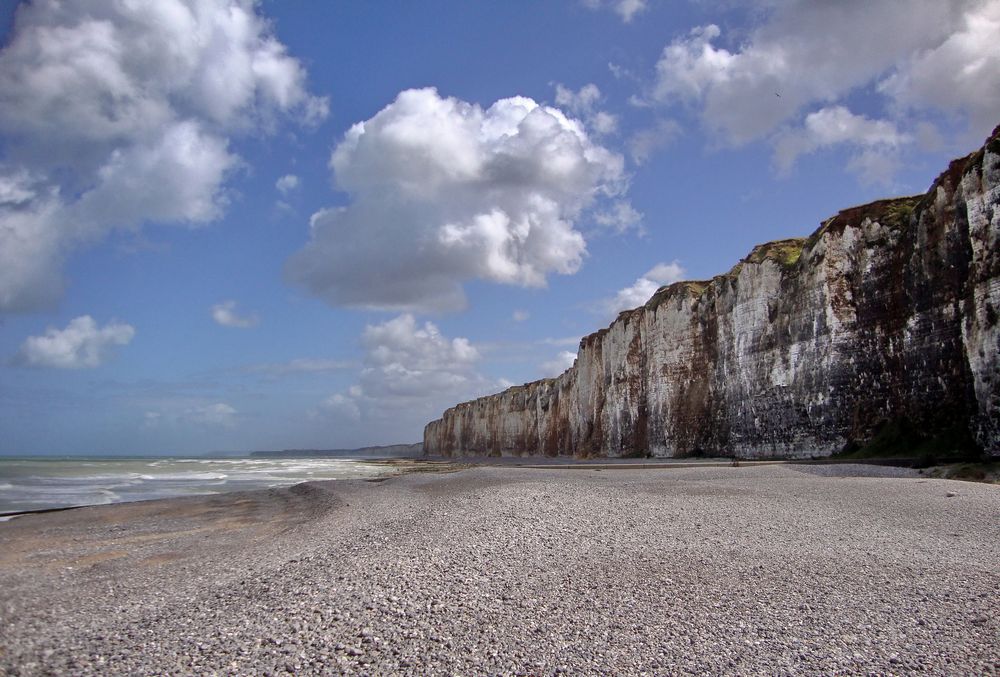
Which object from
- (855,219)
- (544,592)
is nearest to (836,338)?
(855,219)

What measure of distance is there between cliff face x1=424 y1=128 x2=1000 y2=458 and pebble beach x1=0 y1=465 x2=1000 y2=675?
932 cm

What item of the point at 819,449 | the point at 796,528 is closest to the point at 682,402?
Result: the point at 819,449

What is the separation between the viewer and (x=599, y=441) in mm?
43562

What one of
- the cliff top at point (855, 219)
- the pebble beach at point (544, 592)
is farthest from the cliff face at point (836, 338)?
the pebble beach at point (544, 592)

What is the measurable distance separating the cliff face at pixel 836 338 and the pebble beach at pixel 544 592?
30.6 ft

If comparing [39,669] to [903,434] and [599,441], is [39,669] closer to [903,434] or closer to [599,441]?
[903,434]

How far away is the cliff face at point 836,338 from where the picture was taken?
631 inches

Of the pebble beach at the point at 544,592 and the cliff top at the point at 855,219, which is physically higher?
the cliff top at the point at 855,219

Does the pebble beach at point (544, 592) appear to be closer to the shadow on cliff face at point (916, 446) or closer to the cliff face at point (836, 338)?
the shadow on cliff face at point (916, 446)

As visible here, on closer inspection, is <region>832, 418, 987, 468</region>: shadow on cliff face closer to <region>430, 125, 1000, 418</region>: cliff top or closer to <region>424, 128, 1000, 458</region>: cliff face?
<region>424, 128, 1000, 458</region>: cliff face

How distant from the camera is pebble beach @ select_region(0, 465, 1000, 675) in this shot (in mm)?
3721

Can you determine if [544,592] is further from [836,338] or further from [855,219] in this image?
[855,219]

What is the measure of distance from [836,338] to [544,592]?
832 inches

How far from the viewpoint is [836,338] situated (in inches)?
874
